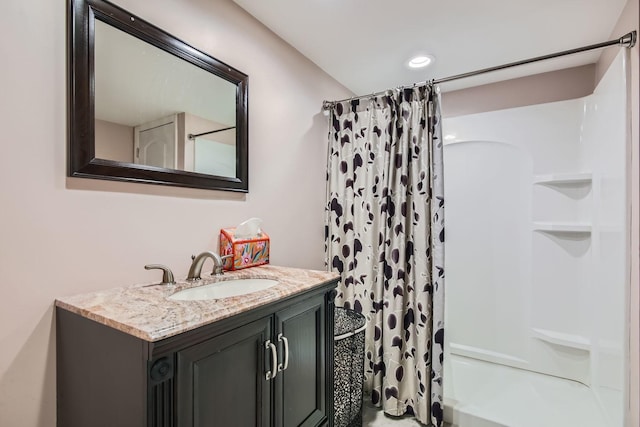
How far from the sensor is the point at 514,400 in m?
1.96

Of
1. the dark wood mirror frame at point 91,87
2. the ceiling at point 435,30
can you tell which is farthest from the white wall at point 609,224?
the dark wood mirror frame at point 91,87

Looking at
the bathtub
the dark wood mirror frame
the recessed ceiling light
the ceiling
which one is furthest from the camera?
the recessed ceiling light

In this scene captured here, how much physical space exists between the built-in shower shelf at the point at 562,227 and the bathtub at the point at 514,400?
1079mm

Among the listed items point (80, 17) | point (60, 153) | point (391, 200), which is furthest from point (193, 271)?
point (391, 200)

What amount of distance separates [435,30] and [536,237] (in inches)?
67.1

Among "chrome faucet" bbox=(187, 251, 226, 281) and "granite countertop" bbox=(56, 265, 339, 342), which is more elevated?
"chrome faucet" bbox=(187, 251, 226, 281)

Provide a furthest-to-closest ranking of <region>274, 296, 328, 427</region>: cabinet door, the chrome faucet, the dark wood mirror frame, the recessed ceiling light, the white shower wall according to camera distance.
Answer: the recessed ceiling light → the white shower wall → the chrome faucet → <region>274, 296, 328, 427</region>: cabinet door → the dark wood mirror frame

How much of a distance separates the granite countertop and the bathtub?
1414mm

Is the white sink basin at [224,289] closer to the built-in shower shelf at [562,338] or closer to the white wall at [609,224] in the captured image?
the white wall at [609,224]

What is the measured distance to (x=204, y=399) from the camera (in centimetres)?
84

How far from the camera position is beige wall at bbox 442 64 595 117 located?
2256 mm

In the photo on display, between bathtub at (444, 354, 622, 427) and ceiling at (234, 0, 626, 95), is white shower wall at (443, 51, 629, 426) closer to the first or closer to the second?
bathtub at (444, 354, 622, 427)

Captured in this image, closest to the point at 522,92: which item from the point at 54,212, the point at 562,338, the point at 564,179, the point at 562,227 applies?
the point at 564,179

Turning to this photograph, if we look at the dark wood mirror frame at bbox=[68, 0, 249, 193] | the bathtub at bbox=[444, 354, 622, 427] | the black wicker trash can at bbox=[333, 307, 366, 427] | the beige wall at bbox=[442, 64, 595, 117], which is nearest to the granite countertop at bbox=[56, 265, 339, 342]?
the dark wood mirror frame at bbox=[68, 0, 249, 193]
